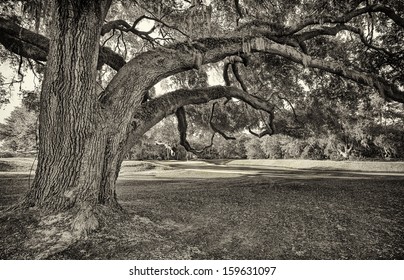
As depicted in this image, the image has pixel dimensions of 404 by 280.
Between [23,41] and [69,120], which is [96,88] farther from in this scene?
[23,41]

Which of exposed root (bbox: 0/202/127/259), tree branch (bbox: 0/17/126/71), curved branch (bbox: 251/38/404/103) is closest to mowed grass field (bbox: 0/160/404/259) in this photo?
exposed root (bbox: 0/202/127/259)

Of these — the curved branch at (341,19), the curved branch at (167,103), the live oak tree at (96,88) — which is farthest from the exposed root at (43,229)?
the curved branch at (341,19)

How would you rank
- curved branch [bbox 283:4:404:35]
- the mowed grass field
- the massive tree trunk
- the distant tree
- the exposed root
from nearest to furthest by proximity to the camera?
the exposed root, the mowed grass field, the massive tree trunk, curved branch [bbox 283:4:404:35], the distant tree

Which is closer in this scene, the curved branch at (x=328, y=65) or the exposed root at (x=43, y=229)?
the exposed root at (x=43, y=229)

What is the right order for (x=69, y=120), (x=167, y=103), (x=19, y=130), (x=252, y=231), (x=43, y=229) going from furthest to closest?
1. (x=19, y=130)
2. (x=167, y=103)
3. (x=252, y=231)
4. (x=69, y=120)
5. (x=43, y=229)

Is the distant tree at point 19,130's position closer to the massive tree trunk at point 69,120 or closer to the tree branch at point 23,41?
the tree branch at point 23,41

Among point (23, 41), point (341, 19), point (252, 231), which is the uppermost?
point (341, 19)

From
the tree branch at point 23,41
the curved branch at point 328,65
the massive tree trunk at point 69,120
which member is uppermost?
the tree branch at point 23,41

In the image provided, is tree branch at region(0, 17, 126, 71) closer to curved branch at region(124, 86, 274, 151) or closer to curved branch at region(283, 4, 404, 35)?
curved branch at region(124, 86, 274, 151)

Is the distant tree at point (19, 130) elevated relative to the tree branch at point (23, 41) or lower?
lower

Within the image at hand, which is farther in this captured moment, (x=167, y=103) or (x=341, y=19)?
(x=341, y=19)

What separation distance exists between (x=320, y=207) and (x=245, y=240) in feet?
8.49

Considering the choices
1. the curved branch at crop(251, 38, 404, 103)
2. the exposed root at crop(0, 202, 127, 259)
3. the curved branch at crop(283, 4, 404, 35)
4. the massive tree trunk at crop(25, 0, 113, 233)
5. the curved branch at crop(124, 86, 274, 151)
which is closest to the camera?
the exposed root at crop(0, 202, 127, 259)

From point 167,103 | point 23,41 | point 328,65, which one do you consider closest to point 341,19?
point 328,65
